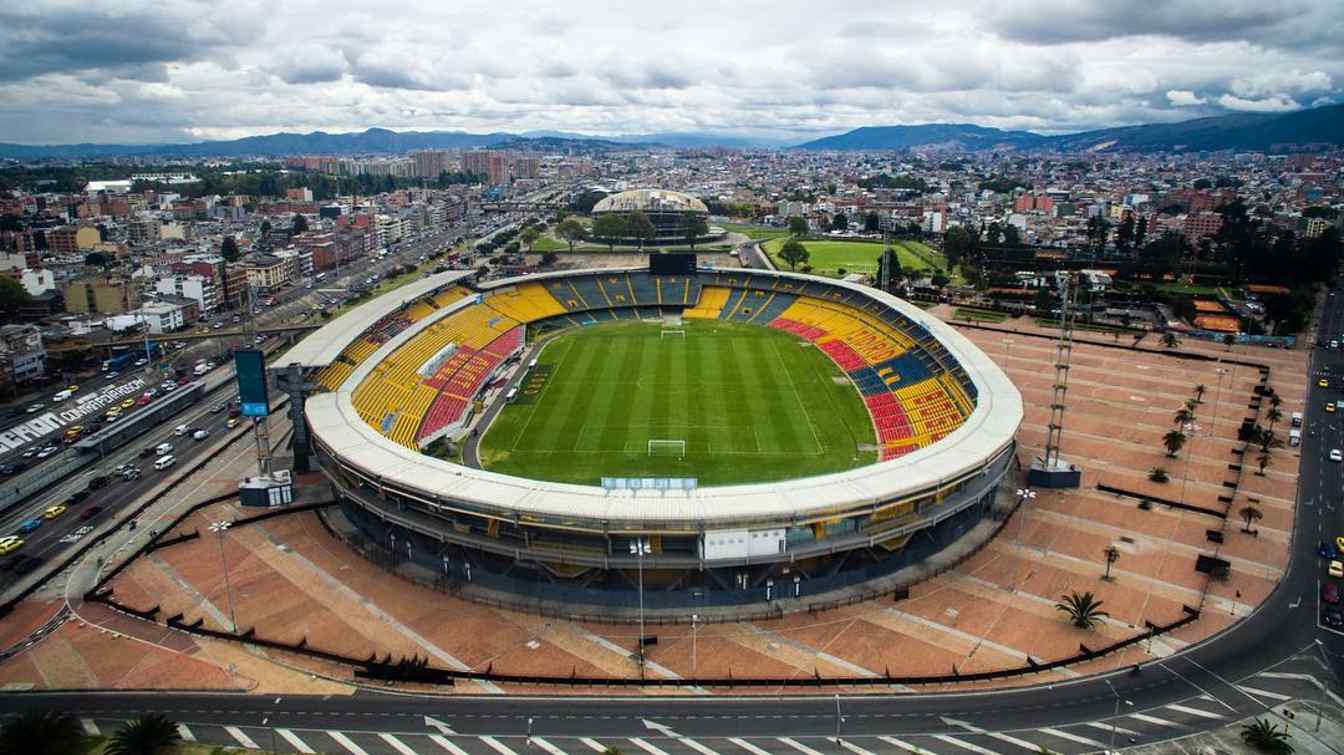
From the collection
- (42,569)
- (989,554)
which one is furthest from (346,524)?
(989,554)

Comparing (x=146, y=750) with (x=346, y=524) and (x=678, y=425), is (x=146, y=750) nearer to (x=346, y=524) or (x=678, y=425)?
(x=346, y=524)

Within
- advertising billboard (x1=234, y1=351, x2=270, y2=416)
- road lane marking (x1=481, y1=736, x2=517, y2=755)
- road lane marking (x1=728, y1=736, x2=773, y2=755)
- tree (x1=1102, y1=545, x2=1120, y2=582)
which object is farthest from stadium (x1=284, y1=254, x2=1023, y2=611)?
road lane marking (x1=481, y1=736, x2=517, y2=755)

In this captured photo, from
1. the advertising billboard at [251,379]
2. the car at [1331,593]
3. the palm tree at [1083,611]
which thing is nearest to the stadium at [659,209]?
the advertising billboard at [251,379]

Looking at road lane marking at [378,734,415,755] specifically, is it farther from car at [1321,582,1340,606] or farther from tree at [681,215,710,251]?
tree at [681,215,710,251]

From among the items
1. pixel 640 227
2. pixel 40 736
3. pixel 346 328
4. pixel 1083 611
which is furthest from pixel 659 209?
pixel 40 736

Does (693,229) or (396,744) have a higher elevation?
(693,229)

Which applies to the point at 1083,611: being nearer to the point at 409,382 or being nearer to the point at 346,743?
the point at 346,743
